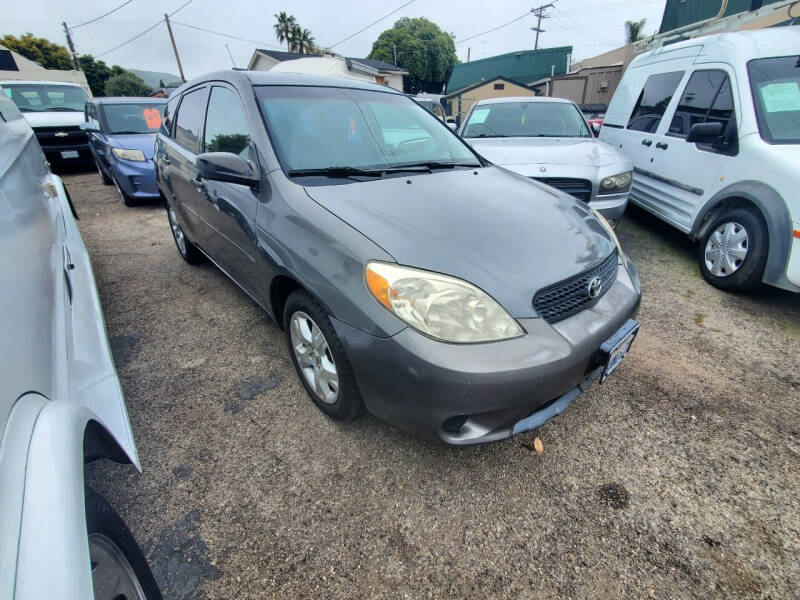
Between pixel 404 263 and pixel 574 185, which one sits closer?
pixel 404 263

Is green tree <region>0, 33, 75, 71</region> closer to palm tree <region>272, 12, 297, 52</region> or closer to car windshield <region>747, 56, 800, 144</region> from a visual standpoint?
palm tree <region>272, 12, 297, 52</region>

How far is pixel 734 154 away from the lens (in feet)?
10.3

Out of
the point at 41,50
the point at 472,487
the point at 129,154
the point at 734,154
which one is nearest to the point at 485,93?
the point at 129,154

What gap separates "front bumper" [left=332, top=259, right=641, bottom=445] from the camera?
133cm

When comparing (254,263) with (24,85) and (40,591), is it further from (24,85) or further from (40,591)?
(24,85)

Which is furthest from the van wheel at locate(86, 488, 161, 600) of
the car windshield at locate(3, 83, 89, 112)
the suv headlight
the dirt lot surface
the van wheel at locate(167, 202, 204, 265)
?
the car windshield at locate(3, 83, 89, 112)

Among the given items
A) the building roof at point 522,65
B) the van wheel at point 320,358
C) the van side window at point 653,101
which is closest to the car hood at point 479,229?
the van wheel at point 320,358

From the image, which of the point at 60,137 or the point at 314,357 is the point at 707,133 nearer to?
the point at 314,357

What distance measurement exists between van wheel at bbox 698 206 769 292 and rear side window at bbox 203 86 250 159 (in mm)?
3600

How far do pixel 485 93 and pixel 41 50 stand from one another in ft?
127

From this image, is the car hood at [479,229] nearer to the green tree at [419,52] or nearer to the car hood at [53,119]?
the car hood at [53,119]

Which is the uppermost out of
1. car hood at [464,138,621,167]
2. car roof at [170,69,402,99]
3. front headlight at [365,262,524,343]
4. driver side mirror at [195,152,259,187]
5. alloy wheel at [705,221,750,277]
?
car roof at [170,69,402,99]

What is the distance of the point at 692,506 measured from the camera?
1563 millimetres

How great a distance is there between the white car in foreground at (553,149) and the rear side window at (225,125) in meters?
2.49
